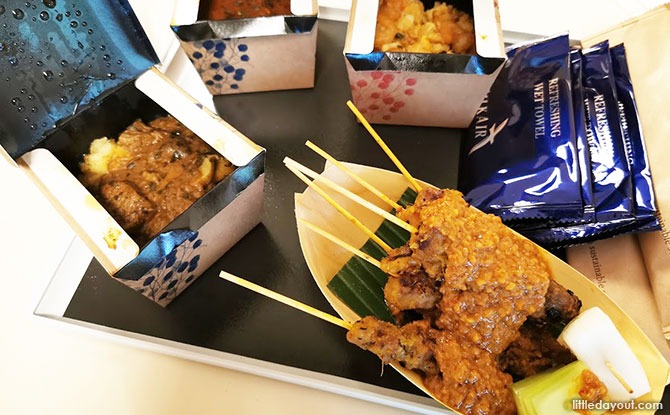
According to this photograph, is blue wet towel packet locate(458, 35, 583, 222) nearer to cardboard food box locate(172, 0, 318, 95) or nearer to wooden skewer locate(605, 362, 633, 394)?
wooden skewer locate(605, 362, 633, 394)

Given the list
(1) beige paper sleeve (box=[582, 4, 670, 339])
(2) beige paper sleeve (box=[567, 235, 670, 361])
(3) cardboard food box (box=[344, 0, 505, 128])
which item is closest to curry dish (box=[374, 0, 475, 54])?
(3) cardboard food box (box=[344, 0, 505, 128])

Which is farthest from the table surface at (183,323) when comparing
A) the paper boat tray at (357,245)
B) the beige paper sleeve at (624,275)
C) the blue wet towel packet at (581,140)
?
the beige paper sleeve at (624,275)

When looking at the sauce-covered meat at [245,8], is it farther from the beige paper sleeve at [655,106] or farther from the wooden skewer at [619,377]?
the wooden skewer at [619,377]

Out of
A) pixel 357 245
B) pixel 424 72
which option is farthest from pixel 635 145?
pixel 357 245

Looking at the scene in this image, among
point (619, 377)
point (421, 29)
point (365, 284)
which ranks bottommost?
→ point (365, 284)

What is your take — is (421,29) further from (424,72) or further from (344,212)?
(344,212)
